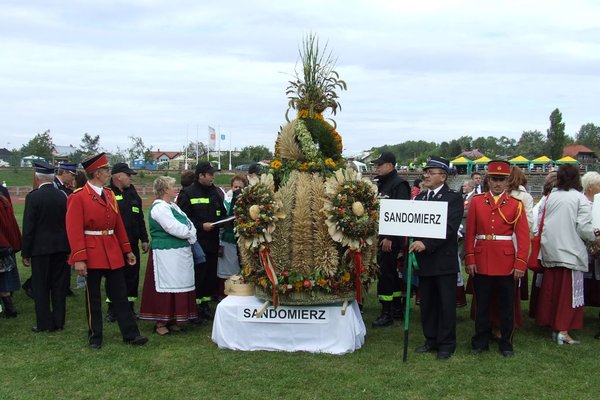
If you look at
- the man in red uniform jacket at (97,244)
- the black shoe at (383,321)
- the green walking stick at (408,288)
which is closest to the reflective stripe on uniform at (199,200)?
the man in red uniform jacket at (97,244)

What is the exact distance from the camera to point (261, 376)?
17.7 ft

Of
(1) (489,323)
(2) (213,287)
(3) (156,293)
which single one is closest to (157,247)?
(3) (156,293)

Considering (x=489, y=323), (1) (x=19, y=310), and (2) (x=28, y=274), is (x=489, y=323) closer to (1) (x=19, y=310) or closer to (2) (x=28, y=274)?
(1) (x=19, y=310)

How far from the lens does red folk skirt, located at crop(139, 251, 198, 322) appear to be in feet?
22.2

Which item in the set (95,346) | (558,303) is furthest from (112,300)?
(558,303)

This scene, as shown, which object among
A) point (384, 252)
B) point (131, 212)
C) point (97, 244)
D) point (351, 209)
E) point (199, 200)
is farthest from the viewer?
point (131, 212)

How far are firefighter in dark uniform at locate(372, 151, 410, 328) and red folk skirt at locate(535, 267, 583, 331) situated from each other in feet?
5.74

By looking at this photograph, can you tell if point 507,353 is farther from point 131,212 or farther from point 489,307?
point 131,212

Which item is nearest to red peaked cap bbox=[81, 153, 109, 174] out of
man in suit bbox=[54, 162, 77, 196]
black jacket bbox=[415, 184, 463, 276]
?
man in suit bbox=[54, 162, 77, 196]

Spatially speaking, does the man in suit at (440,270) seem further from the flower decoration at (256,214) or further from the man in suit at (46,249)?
the man in suit at (46,249)

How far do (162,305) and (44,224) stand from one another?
1.82m

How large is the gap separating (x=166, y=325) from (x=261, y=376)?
6.72 ft

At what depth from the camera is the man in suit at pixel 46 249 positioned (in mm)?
6934

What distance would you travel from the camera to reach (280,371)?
18.1 feet
